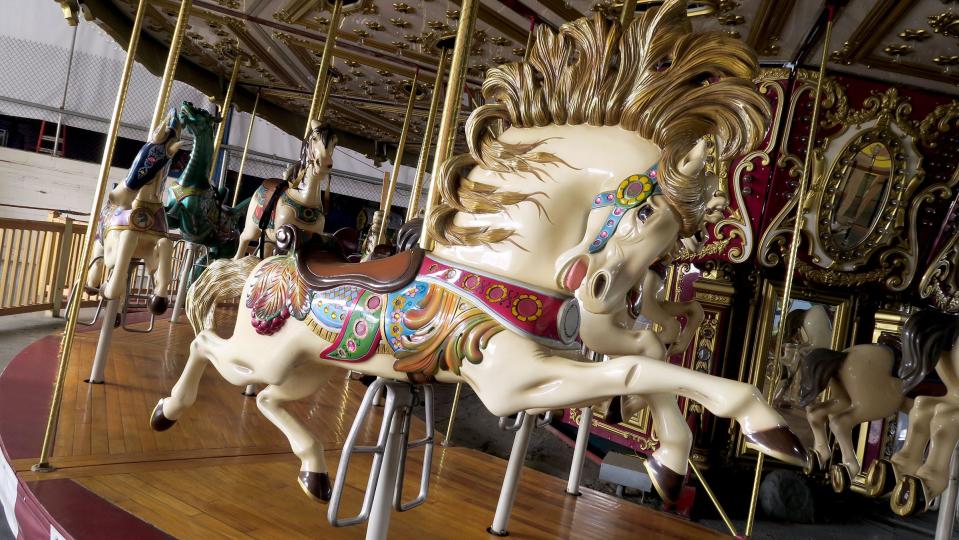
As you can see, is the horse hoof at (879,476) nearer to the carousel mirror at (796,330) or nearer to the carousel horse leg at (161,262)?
the carousel mirror at (796,330)

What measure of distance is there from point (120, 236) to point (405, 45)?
2.61 meters

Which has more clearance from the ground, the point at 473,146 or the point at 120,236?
the point at 473,146

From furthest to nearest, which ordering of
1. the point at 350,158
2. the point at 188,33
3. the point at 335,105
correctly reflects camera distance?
the point at 350,158
the point at 335,105
the point at 188,33

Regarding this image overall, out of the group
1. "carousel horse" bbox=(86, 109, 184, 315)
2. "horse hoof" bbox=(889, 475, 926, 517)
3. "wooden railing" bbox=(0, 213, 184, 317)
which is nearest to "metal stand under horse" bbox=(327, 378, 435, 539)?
"carousel horse" bbox=(86, 109, 184, 315)

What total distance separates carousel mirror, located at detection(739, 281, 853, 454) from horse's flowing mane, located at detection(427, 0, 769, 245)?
3.24 metres

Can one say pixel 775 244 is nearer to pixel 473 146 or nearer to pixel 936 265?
pixel 936 265

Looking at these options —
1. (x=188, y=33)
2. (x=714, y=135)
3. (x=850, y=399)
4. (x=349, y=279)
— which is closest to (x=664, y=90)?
(x=714, y=135)

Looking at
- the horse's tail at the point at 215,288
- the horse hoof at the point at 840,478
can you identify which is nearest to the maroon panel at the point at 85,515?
the horse's tail at the point at 215,288

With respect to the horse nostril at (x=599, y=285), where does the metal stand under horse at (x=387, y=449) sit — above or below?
below

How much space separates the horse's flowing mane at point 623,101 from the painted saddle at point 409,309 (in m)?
0.11

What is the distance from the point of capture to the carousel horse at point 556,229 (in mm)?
1157

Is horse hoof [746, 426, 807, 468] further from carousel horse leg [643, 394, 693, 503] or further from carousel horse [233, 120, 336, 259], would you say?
carousel horse [233, 120, 336, 259]

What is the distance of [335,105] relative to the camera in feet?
23.5

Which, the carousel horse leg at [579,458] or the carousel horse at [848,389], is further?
the carousel horse at [848,389]
